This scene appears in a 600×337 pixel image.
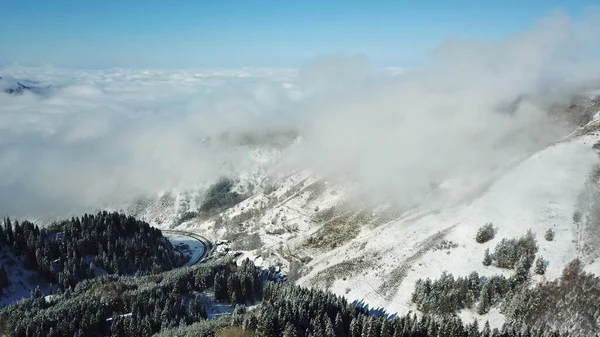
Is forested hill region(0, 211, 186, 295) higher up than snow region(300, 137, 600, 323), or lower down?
lower down

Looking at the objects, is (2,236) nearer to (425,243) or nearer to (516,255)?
(425,243)

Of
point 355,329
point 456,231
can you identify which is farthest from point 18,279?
point 456,231

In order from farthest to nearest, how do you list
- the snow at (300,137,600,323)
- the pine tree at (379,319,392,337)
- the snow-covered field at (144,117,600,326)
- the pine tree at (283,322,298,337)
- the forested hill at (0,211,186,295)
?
the forested hill at (0,211,186,295), the snow-covered field at (144,117,600,326), the snow at (300,137,600,323), the pine tree at (379,319,392,337), the pine tree at (283,322,298,337)

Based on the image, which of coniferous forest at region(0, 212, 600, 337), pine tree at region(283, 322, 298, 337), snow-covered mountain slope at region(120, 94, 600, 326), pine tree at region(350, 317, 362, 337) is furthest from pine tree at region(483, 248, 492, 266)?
pine tree at region(283, 322, 298, 337)

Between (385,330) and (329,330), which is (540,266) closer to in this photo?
(385,330)

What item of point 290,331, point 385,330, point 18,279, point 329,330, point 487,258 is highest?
point 290,331

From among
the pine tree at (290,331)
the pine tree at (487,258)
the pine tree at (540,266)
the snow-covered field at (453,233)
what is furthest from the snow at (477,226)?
the pine tree at (290,331)

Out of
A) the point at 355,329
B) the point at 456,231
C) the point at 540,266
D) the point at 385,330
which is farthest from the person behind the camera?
the point at 456,231

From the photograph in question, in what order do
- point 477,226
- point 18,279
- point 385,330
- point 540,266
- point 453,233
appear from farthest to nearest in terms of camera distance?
point 18,279 < point 453,233 < point 477,226 < point 540,266 < point 385,330

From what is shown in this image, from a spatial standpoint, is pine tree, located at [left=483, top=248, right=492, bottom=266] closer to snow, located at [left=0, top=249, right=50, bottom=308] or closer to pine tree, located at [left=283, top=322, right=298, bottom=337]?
pine tree, located at [left=283, top=322, right=298, bottom=337]

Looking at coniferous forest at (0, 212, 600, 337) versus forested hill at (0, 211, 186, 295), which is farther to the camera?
forested hill at (0, 211, 186, 295)
